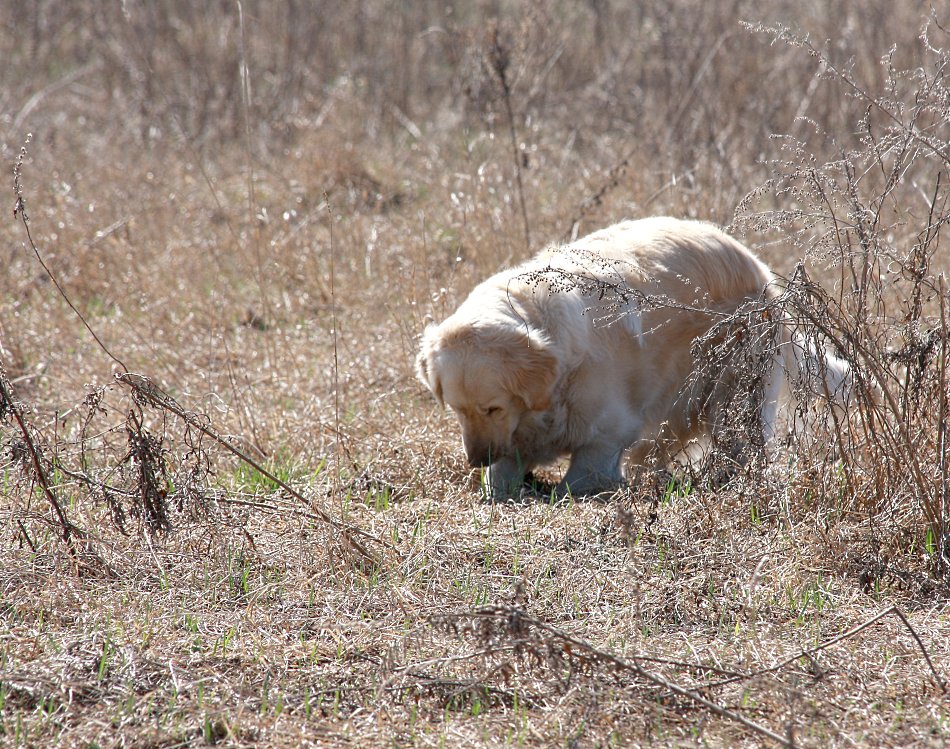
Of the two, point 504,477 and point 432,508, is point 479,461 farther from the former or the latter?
point 432,508

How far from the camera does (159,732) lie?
2625 millimetres

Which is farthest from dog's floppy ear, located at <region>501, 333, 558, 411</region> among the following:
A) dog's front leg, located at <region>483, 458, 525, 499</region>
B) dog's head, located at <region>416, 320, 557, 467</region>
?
dog's front leg, located at <region>483, 458, 525, 499</region>

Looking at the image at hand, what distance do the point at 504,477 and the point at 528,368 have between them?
0.48 metres

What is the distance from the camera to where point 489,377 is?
4.34 m

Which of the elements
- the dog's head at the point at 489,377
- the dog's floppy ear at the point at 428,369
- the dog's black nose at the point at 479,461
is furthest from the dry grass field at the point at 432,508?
the dog's floppy ear at the point at 428,369

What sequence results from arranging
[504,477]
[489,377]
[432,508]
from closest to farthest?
1. [432,508]
2. [489,377]
3. [504,477]

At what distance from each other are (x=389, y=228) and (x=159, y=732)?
17.8 ft

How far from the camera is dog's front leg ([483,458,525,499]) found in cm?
441

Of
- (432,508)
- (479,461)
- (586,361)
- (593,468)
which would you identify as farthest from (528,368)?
(432,508)

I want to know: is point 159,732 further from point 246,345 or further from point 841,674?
point 246,345

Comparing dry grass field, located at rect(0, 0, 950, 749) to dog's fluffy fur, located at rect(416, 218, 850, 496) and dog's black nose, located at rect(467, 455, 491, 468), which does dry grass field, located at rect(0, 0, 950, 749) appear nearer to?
dog's black nose, located at rect(467, 455, 491, 468)

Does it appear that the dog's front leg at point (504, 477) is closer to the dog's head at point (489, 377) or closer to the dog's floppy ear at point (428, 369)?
the dog's head at point (489, 377)

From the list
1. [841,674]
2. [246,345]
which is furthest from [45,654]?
[246,345]

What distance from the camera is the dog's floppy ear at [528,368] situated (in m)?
4.35
